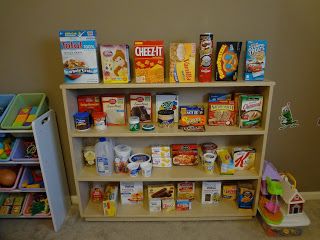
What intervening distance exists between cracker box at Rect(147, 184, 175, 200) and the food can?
32.2 inches

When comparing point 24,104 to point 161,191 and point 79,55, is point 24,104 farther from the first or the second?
point 161,191

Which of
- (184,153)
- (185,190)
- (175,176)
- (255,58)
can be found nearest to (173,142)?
(184,153)

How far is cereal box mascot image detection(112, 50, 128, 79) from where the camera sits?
142 cm

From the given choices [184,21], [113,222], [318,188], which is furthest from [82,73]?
[318,188]

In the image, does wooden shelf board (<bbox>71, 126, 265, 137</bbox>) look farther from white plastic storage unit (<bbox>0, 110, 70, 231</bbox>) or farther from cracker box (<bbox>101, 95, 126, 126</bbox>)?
white plastic storage unit (<bbox>0, 110, 70, 231</bbox>)

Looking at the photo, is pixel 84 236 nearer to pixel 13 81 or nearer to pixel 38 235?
pixel 38 235

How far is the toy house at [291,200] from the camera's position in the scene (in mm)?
1554

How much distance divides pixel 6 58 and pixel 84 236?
134 centimetres

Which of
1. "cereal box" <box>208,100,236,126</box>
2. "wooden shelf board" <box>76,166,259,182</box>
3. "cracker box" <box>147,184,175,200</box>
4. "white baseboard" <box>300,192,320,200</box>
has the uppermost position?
"cereal box" <box>208,100,236,126</box>

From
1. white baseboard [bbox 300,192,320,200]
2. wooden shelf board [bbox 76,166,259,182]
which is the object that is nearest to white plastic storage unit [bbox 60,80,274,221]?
wooden shelf board [bbox 76,166,259,182]

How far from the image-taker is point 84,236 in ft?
5.46

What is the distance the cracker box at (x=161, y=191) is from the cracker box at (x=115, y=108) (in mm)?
529

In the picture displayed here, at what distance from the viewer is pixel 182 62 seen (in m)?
1.40

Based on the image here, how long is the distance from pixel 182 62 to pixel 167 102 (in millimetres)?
319
